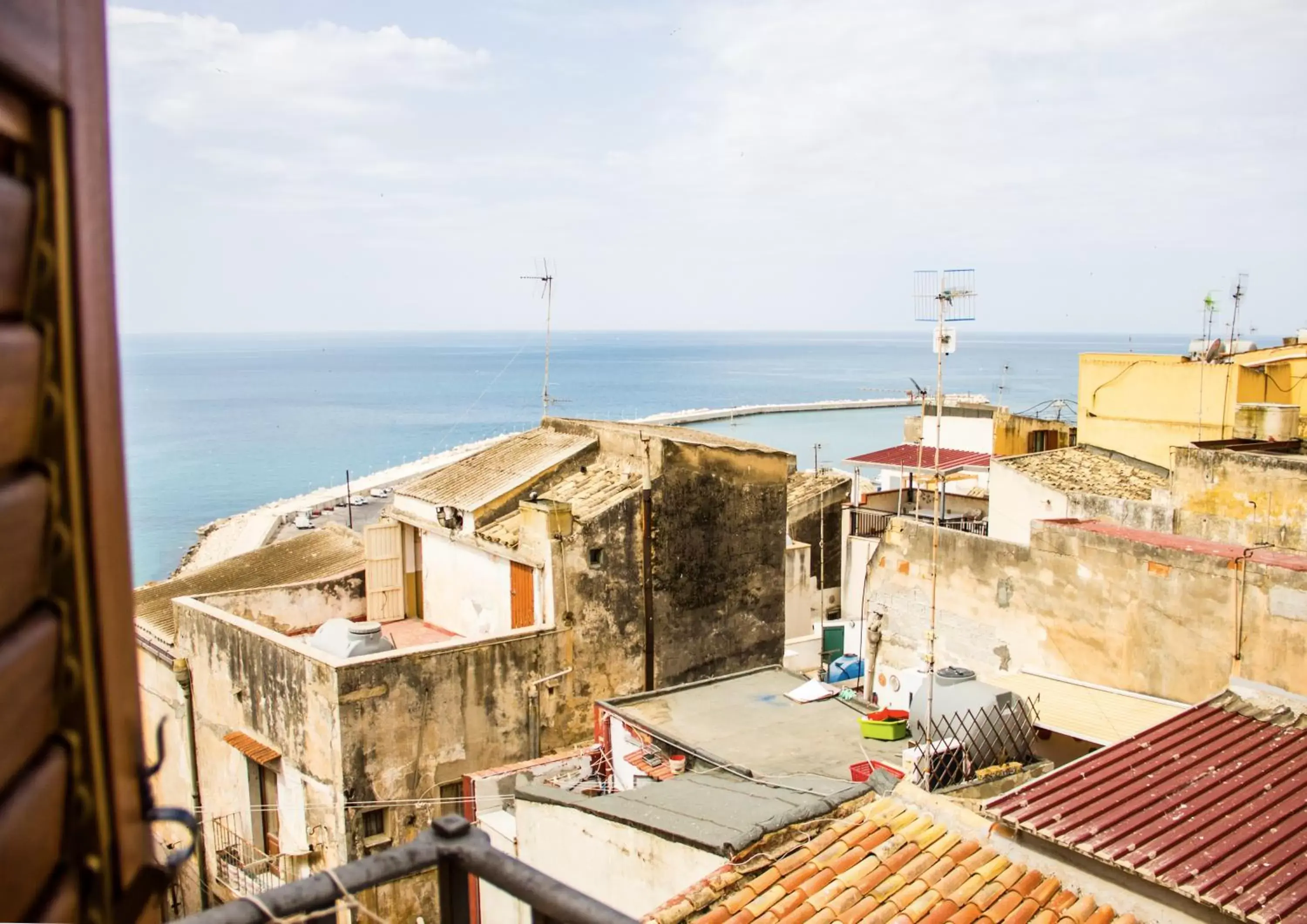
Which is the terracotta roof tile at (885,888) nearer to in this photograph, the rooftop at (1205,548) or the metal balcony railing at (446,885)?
the metal balcony railing at (446,885)

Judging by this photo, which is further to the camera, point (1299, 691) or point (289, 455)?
point (289, 455)

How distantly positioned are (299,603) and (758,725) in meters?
8.77

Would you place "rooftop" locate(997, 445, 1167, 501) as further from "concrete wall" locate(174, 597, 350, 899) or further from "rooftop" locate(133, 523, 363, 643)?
"concrete wall" locate(174, 597, 350, 899)

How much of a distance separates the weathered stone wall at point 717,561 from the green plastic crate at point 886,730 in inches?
194

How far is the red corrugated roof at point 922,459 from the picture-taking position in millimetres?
30406

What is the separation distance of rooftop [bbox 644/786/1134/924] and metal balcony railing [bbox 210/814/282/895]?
8.20 m

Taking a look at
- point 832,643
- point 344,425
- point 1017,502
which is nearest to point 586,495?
point 832,643

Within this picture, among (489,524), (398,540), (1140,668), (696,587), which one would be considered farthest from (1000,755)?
(398,540)

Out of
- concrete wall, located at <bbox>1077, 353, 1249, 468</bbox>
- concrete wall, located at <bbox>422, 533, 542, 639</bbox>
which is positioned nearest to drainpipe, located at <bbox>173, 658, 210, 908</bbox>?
concrete wall, located at <bbox>422, 533, 542, 639</bbox>

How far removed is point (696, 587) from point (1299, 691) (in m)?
7.91

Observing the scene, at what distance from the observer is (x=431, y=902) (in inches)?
526

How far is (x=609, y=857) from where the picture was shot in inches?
339

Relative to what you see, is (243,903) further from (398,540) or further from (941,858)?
(398,540)

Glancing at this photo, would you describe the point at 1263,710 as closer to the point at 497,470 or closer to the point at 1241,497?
the point at 1241,497
